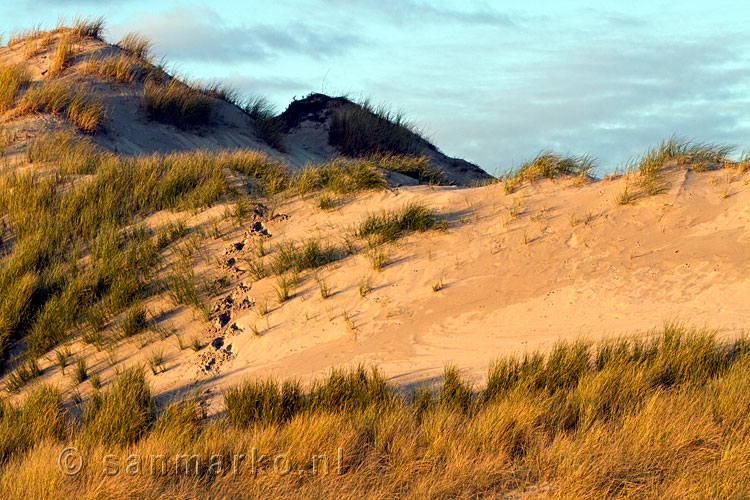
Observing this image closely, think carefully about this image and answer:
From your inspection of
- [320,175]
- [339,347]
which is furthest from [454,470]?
[320,175]

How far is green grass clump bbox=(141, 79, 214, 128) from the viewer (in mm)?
17812

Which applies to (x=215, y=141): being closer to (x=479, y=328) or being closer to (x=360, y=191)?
(x=360, y=191)

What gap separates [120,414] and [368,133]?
15746 millimetres

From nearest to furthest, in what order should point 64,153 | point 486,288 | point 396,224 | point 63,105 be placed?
point 486,288 < point 396,224 < point 64,153 < point 63,105

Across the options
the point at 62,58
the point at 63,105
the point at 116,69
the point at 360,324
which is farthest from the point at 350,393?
the point at 62,58

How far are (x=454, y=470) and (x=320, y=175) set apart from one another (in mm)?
7937

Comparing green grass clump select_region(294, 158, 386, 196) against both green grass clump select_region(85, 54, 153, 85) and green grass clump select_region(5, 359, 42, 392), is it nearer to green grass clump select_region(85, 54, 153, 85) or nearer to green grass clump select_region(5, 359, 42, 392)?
green grass clump select_region(5, 359, 42, 392)

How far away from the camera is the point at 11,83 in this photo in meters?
15.8

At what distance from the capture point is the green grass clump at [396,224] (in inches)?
385

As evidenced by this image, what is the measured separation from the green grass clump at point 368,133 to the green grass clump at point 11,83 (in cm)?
813

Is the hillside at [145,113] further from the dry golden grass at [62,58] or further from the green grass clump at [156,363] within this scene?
the green grass clump at [156,363]

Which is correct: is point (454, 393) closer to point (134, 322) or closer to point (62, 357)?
point (134, 322)

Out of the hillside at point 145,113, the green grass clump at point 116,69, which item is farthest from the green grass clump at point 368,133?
the green grass clump at point 116,69

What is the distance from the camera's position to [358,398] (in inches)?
233
